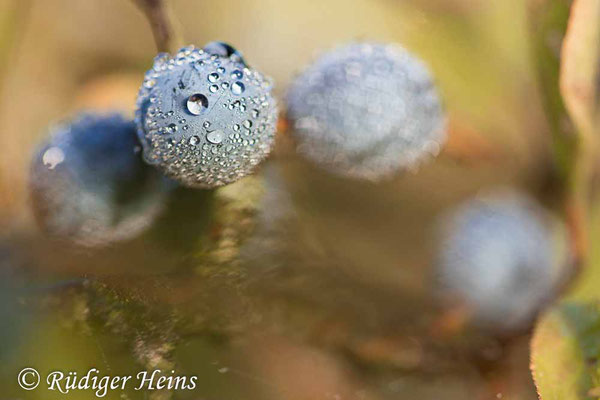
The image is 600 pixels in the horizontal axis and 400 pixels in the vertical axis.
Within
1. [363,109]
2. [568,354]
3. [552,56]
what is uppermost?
[552,56]

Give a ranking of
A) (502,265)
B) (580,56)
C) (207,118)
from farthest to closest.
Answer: (502,265) → (580,56) → (207,118)

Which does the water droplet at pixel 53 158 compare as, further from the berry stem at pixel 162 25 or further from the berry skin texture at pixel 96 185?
the berry stem at pixel 162 25

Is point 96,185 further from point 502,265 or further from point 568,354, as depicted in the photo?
point 502,265

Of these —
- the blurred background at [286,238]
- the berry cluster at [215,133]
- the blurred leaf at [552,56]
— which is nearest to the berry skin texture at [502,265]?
the blurred background at [286,238]

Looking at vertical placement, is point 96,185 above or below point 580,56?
below

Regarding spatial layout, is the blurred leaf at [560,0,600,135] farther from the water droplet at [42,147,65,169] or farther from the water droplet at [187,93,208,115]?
the water droplet at [42,147,65,169]

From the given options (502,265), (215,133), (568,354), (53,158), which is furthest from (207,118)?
(502,265)
